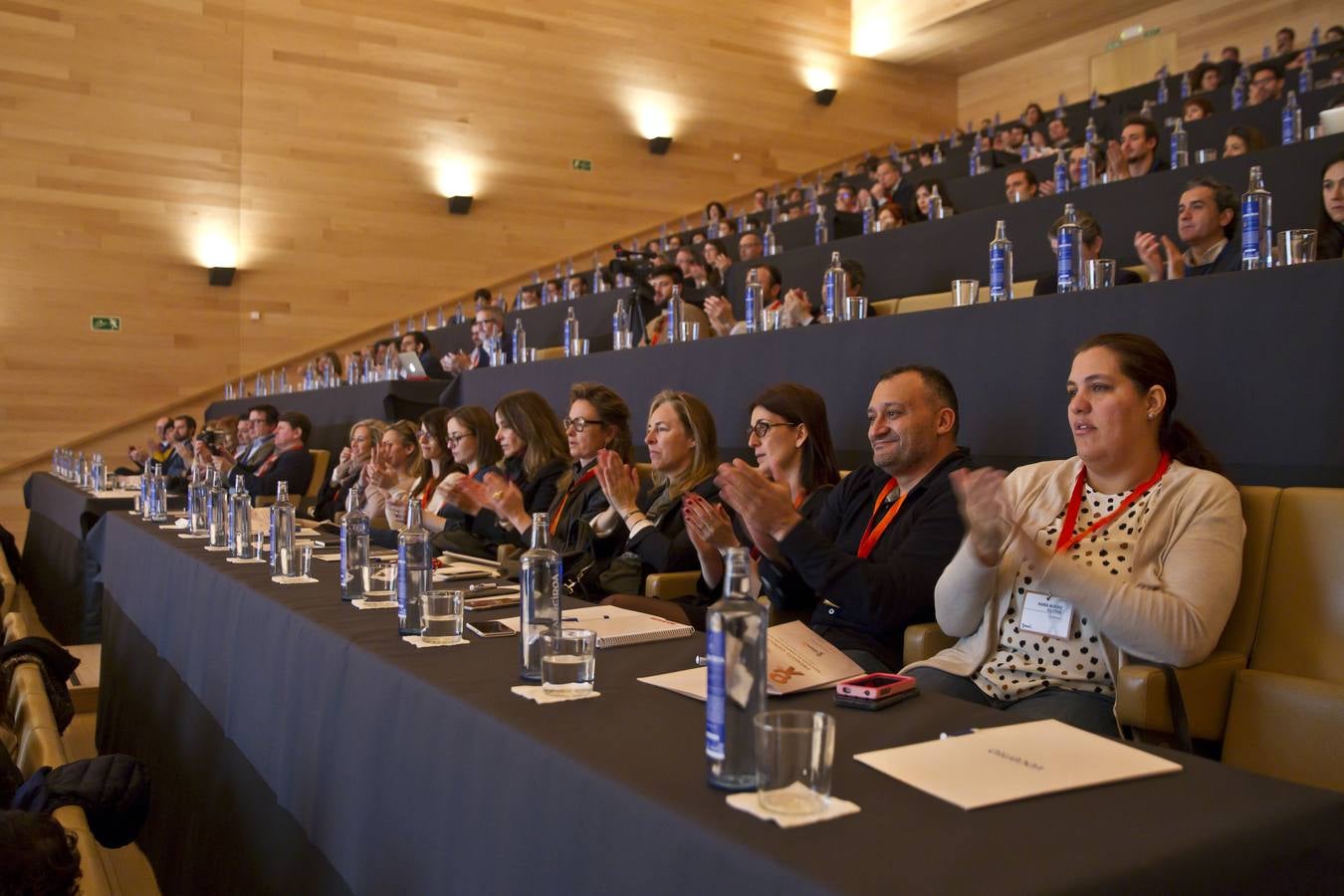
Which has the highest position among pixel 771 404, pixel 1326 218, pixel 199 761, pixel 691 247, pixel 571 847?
pixel 691 247

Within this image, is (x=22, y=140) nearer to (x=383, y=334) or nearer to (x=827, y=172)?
(x=383, y=334)

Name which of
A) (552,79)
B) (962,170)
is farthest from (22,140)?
(962,170)

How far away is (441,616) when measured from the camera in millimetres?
1565

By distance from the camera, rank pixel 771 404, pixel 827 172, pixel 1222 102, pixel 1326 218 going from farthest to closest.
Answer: pixel 827 172, pixel 1222 102, pixel 1326 218, pixel 771 404

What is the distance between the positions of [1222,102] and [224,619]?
7.11 metres

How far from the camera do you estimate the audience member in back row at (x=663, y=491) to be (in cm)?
279

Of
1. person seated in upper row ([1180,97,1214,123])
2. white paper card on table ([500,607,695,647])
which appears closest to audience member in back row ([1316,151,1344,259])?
white paper card on table ([500,607,695,647])

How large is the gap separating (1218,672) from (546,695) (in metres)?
1.09

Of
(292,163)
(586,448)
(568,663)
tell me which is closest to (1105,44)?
(292,163)

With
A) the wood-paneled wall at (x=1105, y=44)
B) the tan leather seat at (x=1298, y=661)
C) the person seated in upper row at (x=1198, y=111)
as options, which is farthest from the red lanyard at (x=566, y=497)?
the wood-paneled wall at (x=1105, y=44)

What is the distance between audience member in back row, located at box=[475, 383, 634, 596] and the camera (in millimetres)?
3021

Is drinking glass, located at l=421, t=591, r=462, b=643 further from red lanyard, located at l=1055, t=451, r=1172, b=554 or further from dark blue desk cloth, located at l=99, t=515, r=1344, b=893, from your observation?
red lanyard, located at l=1055, t=451, r=1172, b=554

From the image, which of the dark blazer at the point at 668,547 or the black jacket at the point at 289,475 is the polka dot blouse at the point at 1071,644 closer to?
the dark blazer at the point at 668,547

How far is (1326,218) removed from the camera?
10.4ft
